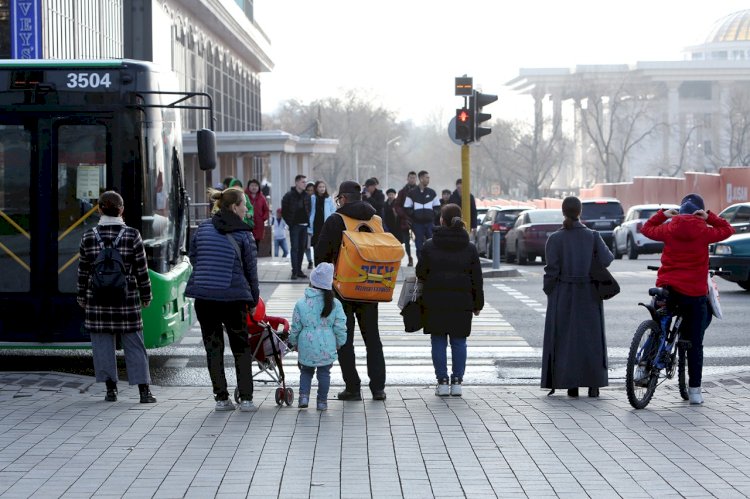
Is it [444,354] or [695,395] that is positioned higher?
[444,354]

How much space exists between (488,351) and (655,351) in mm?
4323

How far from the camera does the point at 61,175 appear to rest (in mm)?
12961

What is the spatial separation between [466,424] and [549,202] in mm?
65847

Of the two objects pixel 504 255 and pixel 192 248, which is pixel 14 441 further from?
pixel 504 255

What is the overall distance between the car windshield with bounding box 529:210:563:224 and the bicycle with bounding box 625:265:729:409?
894 inches

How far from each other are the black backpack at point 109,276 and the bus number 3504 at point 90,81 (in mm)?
2568

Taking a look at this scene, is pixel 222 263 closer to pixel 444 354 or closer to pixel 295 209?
pixel 444 354

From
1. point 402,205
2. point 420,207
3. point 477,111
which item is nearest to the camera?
point 477,111

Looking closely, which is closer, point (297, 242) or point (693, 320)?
point (693, 320)

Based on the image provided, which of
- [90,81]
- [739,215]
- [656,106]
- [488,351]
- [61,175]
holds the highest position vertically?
[656,106]

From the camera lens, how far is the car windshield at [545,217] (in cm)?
3375

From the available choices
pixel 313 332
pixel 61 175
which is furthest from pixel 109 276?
pixel 61 175

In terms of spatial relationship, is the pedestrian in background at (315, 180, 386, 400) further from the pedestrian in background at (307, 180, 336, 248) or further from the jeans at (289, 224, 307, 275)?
the jeans at (289, 224, 307, 275)

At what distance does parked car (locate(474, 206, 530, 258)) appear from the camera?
37.6 m
